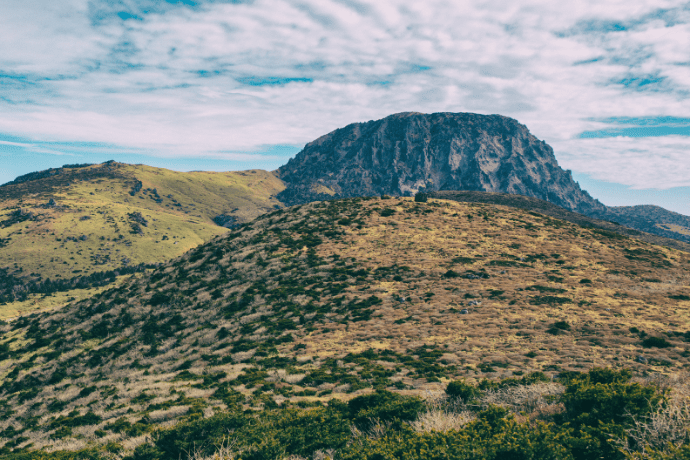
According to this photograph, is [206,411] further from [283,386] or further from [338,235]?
[338,235]

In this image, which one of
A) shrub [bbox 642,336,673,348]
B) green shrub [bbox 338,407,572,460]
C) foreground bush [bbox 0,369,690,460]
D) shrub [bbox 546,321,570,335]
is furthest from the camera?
shrub [bbox 546,321,570,335]

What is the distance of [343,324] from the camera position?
3528 cm

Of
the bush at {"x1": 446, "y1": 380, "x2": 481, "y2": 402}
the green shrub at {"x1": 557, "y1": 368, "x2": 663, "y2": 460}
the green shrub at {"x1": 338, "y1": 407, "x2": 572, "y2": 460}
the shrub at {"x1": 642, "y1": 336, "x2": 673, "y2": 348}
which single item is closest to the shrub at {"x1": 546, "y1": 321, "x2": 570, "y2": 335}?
the shrub at {"x1": 642, "y1": 336, "x2": 673, "y2": 348}

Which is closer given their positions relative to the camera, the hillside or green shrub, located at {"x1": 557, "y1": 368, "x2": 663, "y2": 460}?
green shrub, located at {"x1": 557, "y1": 368, "x2": 663, "y2": 460}

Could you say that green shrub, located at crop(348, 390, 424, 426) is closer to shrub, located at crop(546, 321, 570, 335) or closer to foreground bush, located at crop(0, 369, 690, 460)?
foreground bush, located at crop(0, 369, 690, 460)

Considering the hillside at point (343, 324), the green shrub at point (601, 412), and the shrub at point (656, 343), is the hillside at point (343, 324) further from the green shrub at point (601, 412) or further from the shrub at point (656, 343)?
the green shrub at point (601, 412)

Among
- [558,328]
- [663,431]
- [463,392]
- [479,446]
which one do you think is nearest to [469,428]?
[479,446]

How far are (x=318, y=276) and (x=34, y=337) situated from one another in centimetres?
5402

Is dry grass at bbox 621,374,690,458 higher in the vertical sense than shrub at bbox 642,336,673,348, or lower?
higher

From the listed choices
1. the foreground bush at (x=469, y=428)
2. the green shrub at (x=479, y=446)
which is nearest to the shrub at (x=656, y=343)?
the foreground bush at (x=469, y=428)

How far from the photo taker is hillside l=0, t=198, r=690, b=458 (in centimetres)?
2370

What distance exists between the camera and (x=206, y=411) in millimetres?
20031

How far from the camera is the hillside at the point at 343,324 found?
23.7 m

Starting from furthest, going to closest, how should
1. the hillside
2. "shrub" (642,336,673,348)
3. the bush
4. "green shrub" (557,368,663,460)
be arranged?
1. "shrub" (642,336,673,348)
2. the hillside
3. the bush
4. "green shrub" (557,368,663,460)
